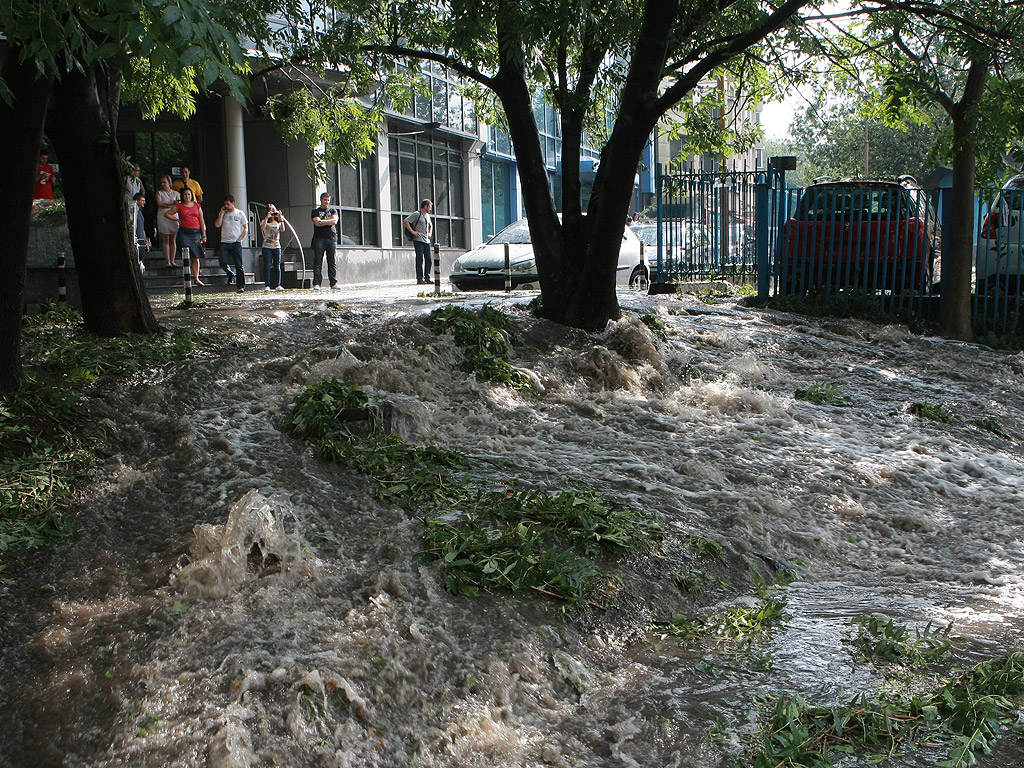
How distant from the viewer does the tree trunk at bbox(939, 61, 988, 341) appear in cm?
1251

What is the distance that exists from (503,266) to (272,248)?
4.72 metres

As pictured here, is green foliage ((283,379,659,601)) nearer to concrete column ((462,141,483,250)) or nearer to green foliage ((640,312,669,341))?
green foliage ((640,312,669,341))

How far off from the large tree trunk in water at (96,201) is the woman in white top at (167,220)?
797 cm

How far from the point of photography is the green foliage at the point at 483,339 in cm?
916

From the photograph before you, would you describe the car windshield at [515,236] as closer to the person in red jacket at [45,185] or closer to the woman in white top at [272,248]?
the woman in white top at [272,248]

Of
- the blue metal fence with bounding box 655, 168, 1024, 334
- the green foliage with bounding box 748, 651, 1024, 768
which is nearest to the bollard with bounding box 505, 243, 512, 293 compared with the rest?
the blue metal fence with bounding box 655, 168, 1024, 334

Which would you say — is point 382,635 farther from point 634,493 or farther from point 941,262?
point 941,262

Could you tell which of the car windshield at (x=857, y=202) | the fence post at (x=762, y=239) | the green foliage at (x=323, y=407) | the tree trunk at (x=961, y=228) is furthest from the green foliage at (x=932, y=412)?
the fence post at (x=762, y=239)

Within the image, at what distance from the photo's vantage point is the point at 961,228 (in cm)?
1327

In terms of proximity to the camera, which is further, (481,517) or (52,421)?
(52,421)

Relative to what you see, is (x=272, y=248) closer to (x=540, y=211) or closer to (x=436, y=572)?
(x=540, y=211)

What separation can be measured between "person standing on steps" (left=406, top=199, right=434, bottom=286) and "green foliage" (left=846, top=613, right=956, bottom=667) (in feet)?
59.9

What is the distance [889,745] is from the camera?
151 inches

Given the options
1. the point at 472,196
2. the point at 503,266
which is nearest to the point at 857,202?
the point at 503,266
